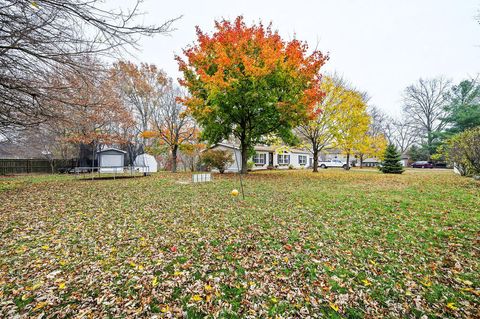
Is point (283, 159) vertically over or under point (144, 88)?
under

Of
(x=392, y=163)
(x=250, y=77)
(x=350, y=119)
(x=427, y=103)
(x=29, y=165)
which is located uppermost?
(x=427, y=103)

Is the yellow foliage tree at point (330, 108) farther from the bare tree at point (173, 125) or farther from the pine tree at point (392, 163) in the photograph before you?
the bare tree at point (173, 125)

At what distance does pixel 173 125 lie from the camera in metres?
21.8

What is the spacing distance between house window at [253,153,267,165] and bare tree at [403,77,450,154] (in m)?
30.2

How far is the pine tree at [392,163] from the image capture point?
71.7ft

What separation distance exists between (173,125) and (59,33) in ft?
58.9

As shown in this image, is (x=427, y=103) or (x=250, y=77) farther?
(x=427, y=103)

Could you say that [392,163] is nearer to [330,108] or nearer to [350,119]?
[350,119]

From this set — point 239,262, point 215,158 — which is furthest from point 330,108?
point 239,262

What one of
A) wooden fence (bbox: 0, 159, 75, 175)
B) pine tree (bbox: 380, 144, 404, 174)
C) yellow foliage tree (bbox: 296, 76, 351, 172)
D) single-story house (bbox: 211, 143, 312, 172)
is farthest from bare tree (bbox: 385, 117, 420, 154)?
wooden fence (bbox: 0, 159, 75, 175)

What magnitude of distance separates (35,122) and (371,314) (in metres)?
11.5

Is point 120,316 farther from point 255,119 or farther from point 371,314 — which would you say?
point 255,119

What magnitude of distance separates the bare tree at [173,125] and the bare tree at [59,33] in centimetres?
1635

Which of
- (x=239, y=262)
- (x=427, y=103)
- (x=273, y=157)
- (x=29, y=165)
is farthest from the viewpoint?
(x=427, y=103)
